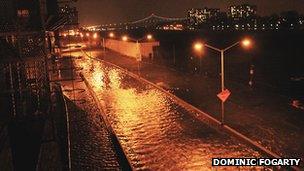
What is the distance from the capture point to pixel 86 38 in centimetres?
10312

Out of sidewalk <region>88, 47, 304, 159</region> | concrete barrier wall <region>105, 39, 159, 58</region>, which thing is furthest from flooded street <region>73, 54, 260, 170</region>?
concrete barrier wall <region>105, 39, 159, 58</region>

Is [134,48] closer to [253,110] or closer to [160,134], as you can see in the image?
[253,110]

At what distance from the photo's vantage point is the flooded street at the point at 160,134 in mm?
17625

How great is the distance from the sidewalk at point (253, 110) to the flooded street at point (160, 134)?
5.32ft

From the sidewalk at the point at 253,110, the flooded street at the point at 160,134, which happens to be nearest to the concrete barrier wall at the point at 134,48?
the sidewalk at the point at 253,110

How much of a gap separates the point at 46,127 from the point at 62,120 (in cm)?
668

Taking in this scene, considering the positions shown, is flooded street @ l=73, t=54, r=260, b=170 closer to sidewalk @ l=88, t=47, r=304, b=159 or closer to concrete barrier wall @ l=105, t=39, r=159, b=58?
sidewalk @ l=88, t=47, r=304, b=159

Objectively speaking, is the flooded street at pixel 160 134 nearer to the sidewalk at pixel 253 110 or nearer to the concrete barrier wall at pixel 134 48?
the sidewalk at pixel 253 110

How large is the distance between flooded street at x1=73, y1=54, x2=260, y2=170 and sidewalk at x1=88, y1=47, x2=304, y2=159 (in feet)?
5.32

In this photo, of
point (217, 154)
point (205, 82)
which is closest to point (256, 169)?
point (217, 154)

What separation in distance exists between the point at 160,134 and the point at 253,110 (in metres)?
7.91

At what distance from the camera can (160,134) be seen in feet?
70.7

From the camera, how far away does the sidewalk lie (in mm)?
19391

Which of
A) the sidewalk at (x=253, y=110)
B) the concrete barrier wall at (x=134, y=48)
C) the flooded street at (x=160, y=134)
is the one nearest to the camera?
the flooded street at (x=160, y=134)
